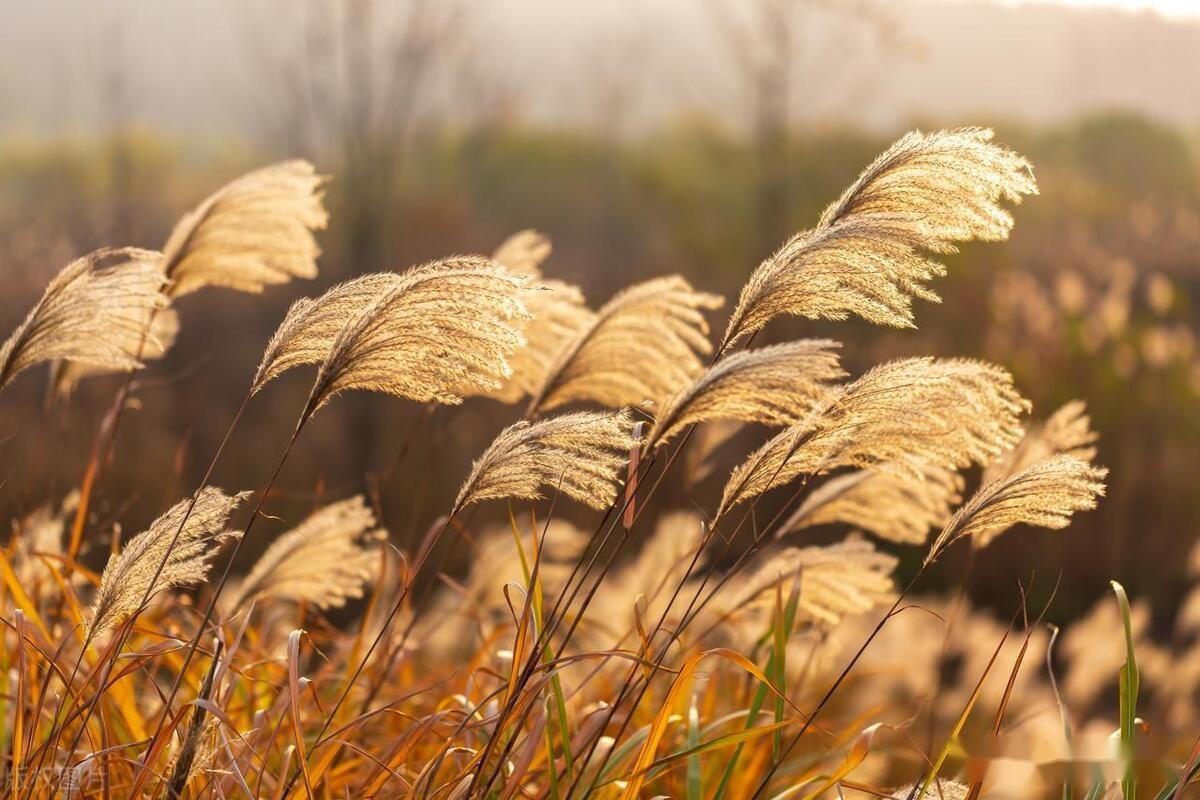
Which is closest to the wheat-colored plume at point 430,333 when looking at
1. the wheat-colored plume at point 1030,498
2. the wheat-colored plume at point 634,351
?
the wheat-colored plume at point 634,351

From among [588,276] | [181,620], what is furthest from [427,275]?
[588,276]

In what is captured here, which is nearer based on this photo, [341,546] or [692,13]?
[341,546]

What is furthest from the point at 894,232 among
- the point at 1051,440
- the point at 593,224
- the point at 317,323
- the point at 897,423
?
the point at 593,224

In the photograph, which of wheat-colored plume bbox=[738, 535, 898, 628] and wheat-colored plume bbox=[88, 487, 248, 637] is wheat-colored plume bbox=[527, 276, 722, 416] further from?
wheat-colored plume bbox=[88, 487, 248, 637]

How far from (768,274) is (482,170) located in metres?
20.8

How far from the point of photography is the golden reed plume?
6.24 ft

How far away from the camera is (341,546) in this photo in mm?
2801

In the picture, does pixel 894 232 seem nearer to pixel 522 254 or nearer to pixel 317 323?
pixel 317 323

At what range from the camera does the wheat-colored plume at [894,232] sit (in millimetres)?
1945

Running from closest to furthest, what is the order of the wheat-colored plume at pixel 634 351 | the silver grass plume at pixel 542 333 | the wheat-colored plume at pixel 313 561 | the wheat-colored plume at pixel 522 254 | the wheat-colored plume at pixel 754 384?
1. the wheat-colored plume at pixel 754 384
2. the wheat-colored plume at pixel 634 351
3. the wheat-colored plume at pixel 313 561
4. the silver grass plume at pixel 542 333
5. the wheat-colored plume at pixel 522 254

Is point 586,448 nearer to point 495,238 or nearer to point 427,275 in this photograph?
point 427,275

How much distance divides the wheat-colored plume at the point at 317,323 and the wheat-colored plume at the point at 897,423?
0.65 meters

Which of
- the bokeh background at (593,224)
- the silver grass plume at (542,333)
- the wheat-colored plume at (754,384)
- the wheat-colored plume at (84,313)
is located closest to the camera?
the wheat-colored plume at (754,384)

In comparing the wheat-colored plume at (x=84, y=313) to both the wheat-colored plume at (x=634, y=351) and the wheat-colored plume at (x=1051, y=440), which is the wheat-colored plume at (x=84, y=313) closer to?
the wheat-colored plume at (x=634, y=351)
